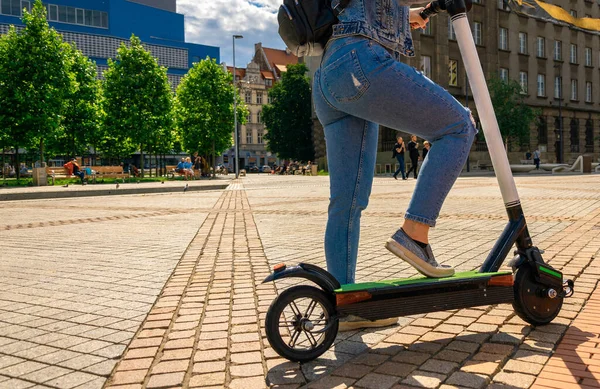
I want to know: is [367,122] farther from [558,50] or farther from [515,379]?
[558,50]

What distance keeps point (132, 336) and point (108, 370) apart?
491 millimetres

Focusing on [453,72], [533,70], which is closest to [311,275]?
[453,72]

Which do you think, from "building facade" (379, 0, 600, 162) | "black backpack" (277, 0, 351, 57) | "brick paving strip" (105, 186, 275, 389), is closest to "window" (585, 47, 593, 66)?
"building facade" (379, 0, 600, 162)

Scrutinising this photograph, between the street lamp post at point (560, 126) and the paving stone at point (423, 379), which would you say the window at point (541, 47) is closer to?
the street lamp post at point (560, 126)

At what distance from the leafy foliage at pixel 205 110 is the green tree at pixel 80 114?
943cm

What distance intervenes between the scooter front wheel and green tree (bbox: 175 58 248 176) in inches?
1890

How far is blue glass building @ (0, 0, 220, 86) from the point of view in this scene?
64.2 metres

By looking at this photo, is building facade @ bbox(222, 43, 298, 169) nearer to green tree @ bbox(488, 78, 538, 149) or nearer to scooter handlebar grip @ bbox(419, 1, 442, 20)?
green tree @ bbox(488, 78, 538, 149)

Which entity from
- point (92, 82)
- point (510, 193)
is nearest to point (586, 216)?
point (510, 193)

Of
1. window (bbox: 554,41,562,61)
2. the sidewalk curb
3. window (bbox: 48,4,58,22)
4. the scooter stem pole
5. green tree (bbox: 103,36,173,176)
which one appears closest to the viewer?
the scooter stem pole

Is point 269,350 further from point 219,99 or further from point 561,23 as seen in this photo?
point 219,99

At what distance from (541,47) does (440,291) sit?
172 feet

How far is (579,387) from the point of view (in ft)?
6.74

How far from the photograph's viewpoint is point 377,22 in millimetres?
2520
